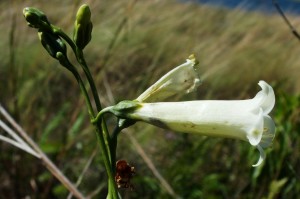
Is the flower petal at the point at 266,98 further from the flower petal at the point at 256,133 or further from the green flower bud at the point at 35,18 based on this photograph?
the green flower bud at the point at 35,18

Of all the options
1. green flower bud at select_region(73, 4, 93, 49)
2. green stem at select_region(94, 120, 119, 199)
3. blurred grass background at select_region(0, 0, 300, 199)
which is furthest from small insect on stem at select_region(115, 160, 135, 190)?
blurred grass background at select_region(0, 0, 300, 199)

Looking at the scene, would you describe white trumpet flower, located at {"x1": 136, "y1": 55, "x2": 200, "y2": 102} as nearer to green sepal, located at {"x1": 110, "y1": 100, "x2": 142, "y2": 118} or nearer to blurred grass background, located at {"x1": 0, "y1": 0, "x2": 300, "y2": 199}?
green sepal, located at {"x1": 110, "y1": 100, "x2": 142, "y2": 118}

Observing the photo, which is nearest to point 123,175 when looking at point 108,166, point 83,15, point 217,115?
point 108,166

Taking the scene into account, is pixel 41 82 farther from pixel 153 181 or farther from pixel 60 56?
pixel 60 56

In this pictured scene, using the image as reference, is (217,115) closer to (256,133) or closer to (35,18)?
(256,133)

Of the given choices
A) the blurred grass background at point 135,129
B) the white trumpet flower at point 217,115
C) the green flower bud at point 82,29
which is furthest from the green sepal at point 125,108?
the blurred grass background at point 135,129

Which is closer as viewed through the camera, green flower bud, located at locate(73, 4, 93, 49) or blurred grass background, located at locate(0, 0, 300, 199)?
green flower bud, located at locate(73, 4, 93, 49)

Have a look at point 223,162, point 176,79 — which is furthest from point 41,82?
point 176,79
